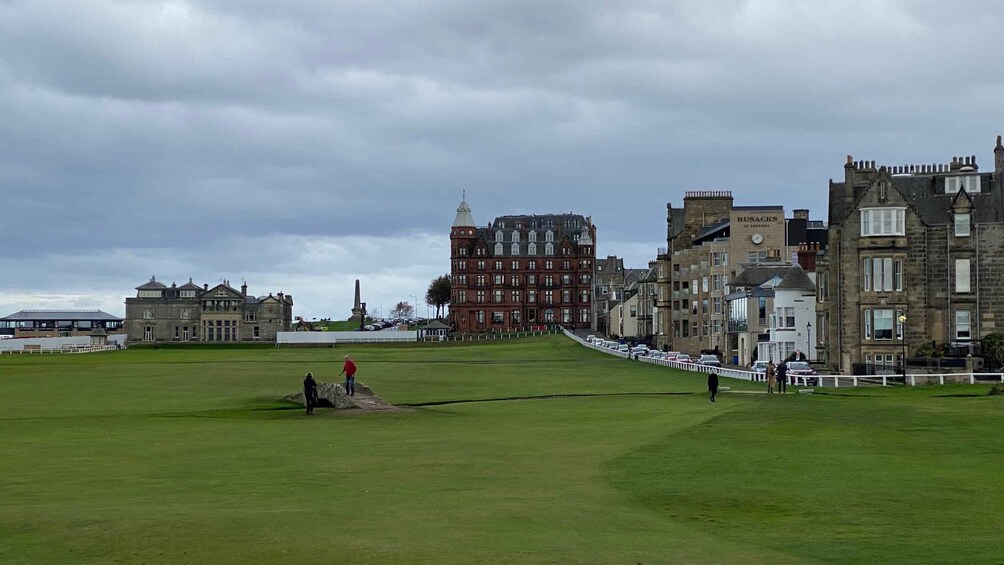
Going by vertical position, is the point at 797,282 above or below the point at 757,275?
below

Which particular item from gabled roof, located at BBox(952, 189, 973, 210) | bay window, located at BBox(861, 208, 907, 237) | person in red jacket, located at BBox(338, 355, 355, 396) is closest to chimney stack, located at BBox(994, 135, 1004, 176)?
gabled roof, located at BBox(952, 189, 973, 210)

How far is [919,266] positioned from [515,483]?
58886mm

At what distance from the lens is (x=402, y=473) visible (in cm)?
2789

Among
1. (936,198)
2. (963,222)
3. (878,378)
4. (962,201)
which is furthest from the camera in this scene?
(936,198)

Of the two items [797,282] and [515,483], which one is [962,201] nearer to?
[797,282]

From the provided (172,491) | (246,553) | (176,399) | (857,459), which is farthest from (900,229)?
(246,553)

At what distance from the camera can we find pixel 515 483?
26.3 metres

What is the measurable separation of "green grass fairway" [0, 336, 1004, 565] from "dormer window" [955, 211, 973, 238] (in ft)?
85.8

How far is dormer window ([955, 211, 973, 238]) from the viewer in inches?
3061

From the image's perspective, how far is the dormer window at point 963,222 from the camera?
7775 cm

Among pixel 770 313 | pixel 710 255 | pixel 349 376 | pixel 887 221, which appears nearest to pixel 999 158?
pixel 887 221

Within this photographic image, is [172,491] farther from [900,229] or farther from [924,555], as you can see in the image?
[900,229]

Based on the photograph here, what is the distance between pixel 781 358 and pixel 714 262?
3708cm

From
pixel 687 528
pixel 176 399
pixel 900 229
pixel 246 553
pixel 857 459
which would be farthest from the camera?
pixel 900 229
